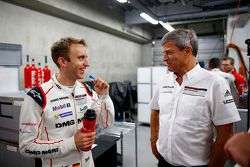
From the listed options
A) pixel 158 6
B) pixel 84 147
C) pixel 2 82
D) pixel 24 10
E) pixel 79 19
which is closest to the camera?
pixel 84 147

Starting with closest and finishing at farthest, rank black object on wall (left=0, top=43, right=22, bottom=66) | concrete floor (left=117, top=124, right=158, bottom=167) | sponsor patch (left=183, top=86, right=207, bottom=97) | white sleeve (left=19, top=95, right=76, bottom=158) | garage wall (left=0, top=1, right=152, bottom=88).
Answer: white sleeve (left=19, top=95, right=76, bottom=158), sponsor patch (left=183, top=86, right=207, bottom=97), black object on wall (left=0, top=43, right=22, bottom=66), garage wall (left=0, top=1, right=152, bottom=88), concrete floor (left=117, top=124, right=158, bottom=167)

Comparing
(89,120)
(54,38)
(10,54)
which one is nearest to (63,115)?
(89,120)

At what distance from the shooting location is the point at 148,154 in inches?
155

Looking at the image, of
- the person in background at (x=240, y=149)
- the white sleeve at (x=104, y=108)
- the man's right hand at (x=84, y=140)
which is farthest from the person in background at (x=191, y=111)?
the person in background at (x=240, y=149)

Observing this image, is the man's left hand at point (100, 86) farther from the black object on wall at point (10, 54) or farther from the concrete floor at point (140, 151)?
the concrete floor at point (140, 151)

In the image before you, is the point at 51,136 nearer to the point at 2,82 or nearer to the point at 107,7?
the point at 2,82

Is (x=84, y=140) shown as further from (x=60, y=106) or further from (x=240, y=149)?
(x=240, y=149)

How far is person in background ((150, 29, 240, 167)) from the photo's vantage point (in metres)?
1.32

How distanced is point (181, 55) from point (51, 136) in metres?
1.04

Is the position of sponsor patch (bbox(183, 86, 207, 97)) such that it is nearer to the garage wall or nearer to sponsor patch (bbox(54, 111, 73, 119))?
sponsor patch (bbox(54, 111, 73, 119))

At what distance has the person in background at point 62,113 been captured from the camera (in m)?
1.24

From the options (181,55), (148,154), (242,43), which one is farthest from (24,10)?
Result: (242,43)

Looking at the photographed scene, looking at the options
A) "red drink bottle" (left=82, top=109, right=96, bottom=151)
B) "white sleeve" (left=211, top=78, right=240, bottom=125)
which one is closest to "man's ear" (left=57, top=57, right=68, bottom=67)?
"red drink bottle" (left=82, top=109, right=96, bottom=151)

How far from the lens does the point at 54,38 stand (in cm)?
427
